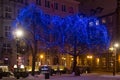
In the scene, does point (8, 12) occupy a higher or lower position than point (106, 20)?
lower

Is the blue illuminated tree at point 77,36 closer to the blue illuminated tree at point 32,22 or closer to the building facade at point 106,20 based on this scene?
the blue illuminated tree at point 32,22

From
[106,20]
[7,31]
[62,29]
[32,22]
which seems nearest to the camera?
[32,22]

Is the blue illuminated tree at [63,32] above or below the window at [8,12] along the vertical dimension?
below

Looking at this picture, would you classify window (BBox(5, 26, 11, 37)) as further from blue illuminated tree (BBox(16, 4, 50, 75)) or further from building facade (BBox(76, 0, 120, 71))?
building facade (BBox(76, 0, 120, 71))

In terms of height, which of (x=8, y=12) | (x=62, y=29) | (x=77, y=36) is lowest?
(x=77, y=36)

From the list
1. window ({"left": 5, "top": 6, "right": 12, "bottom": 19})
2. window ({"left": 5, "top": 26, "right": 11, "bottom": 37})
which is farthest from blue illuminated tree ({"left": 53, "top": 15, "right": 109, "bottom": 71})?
window ({"left": 5, "top": 26, "right": 11, "bottom": 37})

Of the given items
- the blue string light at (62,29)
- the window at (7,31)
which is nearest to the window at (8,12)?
the window at (7,31)

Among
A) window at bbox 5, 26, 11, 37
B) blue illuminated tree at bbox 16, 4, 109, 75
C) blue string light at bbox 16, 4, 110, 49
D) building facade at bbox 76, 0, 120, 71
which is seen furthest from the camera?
building facade at bbox 76, 0, 120, 71

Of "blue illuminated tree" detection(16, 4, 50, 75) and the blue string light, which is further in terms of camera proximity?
the blue string light

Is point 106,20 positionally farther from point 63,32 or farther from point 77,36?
point 77,36

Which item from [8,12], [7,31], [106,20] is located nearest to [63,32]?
[7,31]

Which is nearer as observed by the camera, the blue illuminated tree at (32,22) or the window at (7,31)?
the blue illuminated tree at (32,22)

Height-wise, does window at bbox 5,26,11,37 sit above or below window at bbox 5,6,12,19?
below

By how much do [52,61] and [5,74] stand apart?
1333 inches
